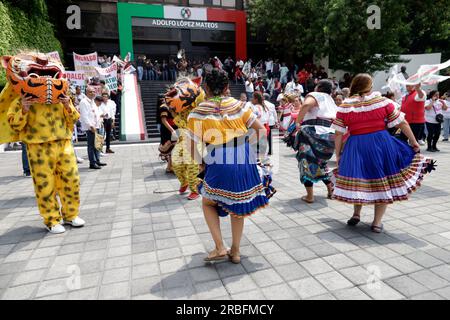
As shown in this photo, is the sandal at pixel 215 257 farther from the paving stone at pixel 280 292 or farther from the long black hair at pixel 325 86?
the long black hair at pixel 325 86

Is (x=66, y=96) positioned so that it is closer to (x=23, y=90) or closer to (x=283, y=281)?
(x=23, y=90)

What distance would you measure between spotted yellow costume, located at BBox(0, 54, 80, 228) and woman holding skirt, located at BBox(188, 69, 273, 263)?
2.12 m

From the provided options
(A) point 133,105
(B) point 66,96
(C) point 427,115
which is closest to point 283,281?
(B) point 66,96

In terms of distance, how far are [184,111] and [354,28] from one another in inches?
568

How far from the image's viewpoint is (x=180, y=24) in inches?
959

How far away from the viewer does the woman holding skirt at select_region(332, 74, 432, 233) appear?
3.76 meters

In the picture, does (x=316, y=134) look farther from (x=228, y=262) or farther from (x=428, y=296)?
(x=428, y=296)

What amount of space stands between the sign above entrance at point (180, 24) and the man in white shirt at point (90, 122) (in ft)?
56.3

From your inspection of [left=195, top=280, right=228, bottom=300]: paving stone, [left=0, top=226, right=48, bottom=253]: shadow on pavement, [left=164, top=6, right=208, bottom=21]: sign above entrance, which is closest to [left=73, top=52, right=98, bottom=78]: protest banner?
[left=0, top=226, right=48, bottom=253]: shadow on pavement

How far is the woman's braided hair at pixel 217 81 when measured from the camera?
3.13 meters

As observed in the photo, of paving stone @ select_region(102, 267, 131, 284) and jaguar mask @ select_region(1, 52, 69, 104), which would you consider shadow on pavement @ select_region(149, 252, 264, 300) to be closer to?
paving stone @ select_region(102, 267, 131, 284)

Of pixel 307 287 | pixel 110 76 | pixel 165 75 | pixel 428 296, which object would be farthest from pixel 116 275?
pixel 165 75

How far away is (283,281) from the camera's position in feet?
9.69

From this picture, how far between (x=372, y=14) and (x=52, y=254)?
17.5 meters
